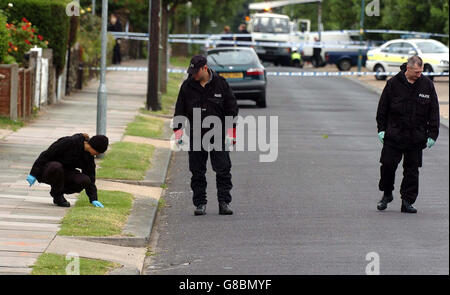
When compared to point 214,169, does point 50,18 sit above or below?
above

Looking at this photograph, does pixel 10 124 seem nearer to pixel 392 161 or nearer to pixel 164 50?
pixel 164 50

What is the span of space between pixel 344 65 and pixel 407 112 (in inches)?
1917

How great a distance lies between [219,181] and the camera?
11172mm

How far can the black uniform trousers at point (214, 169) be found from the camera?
1081 cm

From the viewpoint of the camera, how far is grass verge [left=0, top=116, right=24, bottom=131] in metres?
18.4

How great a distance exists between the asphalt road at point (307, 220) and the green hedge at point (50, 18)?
6.54 meters

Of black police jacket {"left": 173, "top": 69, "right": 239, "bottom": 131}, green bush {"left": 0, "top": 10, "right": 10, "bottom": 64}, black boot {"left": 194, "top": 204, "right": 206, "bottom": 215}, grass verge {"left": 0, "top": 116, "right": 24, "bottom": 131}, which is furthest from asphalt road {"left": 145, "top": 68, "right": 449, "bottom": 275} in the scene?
green bush {"left": 0, "top": 10, "right": 10, "bottom": 64}

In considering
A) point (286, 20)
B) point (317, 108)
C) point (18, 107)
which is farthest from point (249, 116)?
point (286, 20)

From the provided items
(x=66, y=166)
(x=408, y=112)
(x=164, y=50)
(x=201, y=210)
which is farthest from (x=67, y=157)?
(x=164, y=50)

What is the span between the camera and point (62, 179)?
10.8 meters

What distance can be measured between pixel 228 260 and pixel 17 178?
484 cm

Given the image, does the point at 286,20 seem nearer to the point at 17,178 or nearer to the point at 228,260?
the point at 17,178

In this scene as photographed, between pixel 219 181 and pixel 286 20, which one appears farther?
pixel 286 20

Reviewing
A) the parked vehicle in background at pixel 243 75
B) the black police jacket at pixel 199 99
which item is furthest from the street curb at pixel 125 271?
the parked vehicle in background at pixel 243 75
